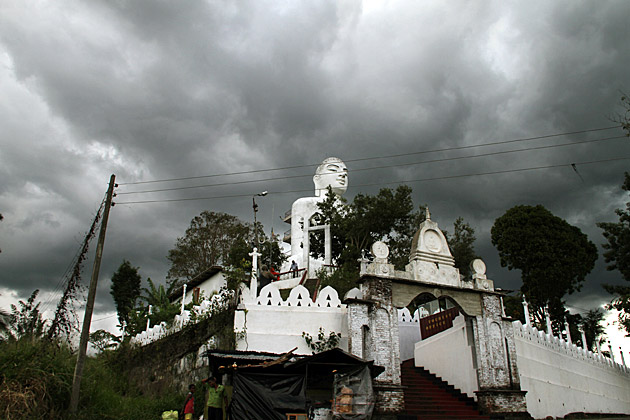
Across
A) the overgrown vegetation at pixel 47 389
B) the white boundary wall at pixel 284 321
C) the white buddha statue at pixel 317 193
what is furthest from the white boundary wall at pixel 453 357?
the white buddha statue at pixel 317 193

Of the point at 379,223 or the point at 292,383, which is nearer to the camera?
the point at 292,383

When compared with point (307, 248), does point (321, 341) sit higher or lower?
lower

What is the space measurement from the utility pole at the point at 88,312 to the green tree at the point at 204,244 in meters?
21.8

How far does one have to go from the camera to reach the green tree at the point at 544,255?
1049 inches

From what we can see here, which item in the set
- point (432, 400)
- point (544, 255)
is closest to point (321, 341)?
point (432, 400)

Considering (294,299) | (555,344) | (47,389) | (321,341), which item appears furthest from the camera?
(555,344)

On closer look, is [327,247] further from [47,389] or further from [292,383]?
[47,389]

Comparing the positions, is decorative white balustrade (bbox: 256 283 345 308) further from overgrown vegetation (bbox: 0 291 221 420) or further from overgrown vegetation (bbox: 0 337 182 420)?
overgrown vegetation (bbox: 0 337 182 420)

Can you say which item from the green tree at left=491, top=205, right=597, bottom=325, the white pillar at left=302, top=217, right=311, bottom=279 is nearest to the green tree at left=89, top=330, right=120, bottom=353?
the white pillar at left=302, top=217, right=311, bottom=279

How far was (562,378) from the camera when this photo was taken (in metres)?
18.4

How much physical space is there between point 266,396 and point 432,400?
22.7ft

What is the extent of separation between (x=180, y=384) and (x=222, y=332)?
2885 mm

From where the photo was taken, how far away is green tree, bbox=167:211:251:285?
114 ft

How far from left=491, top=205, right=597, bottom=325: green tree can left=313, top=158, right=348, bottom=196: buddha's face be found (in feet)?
35.4
